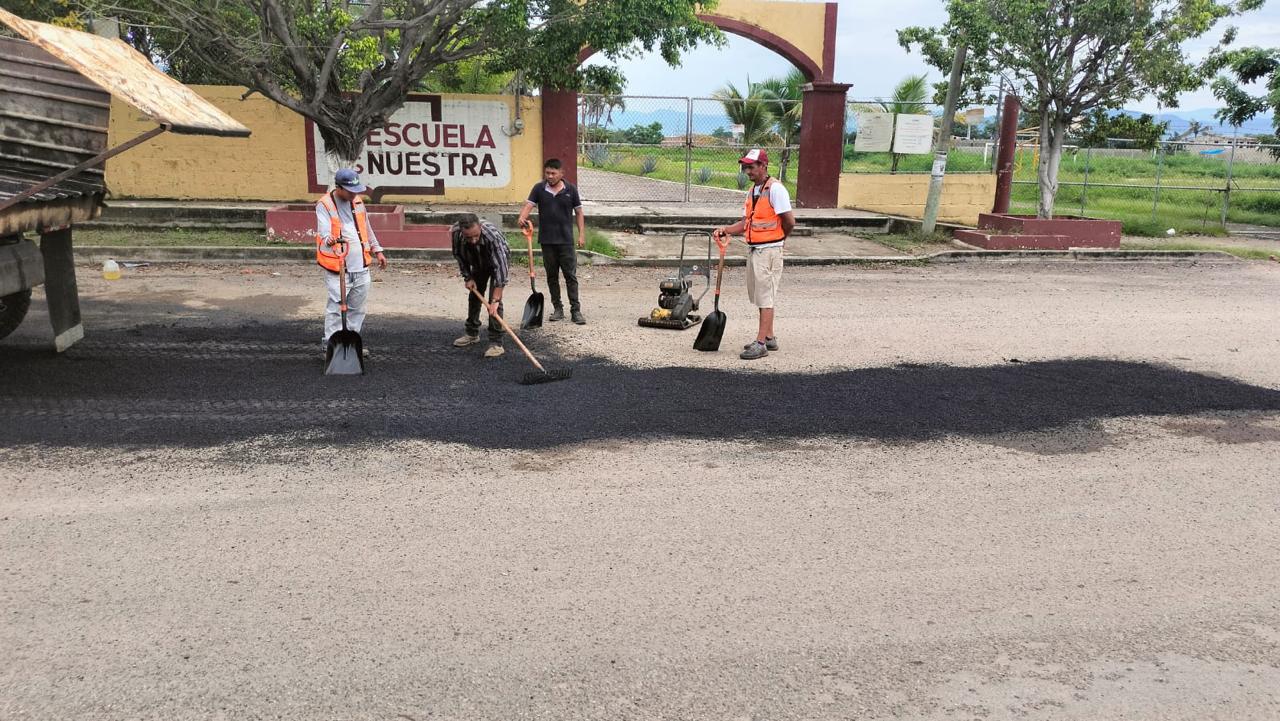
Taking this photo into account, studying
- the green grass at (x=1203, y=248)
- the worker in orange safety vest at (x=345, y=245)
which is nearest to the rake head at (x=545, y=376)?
the worker in orange safety vest at (x=345, y=245)

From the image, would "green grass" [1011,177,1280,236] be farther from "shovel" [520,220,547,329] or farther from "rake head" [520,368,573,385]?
"rake head" [520,368,573,385]

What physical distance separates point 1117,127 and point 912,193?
4.12 meters

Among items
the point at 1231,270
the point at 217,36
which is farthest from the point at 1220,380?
the point at 217,36

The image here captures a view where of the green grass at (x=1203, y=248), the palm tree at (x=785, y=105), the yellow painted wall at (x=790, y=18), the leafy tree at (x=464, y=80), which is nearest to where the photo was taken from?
the green grass at (x=1203, y=248)

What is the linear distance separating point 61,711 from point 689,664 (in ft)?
6.73

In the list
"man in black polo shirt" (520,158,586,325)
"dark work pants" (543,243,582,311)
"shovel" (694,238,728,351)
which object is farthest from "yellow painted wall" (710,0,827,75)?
"shovel" (694,238,728,351)

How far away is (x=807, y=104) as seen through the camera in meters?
18.6

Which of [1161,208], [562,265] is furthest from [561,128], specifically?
[1161,208]

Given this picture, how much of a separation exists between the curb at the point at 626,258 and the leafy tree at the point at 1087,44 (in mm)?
2252

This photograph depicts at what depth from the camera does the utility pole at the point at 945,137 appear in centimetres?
1475

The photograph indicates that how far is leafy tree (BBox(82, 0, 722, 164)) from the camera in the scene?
38.6 feet

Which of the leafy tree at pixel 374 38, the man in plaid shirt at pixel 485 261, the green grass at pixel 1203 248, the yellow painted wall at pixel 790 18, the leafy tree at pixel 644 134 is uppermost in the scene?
the yellow painted wall at pixel 790 18

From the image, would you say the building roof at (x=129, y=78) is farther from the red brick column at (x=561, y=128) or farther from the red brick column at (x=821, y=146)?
the red brick column at (x=821, y=146)

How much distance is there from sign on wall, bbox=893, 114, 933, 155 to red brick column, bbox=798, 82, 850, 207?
3.57ft
